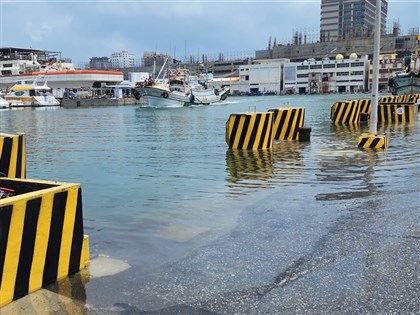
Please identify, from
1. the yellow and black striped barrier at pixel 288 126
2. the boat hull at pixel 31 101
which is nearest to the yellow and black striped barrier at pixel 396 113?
the yellow and black striped barrier at pixel 288 126

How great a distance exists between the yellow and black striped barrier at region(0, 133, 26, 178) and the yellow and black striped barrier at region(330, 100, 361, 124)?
17.5 meters

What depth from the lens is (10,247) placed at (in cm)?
347

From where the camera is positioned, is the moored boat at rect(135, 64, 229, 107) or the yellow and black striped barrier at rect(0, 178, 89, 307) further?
the moored boat at rect(135, 64, 229, 107)

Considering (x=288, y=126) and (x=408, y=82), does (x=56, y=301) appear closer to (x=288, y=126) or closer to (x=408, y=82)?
(x=288, y=126)

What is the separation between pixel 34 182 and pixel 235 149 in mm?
8984

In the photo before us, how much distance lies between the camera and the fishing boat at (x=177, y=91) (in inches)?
2152

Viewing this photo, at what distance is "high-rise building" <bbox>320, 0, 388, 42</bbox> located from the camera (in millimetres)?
150625

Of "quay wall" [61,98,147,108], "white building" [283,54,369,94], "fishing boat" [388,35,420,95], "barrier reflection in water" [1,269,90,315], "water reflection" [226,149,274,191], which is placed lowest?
"barrier reflection in water" [1,269,90,315]

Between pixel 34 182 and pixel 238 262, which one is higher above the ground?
pixel 34 182

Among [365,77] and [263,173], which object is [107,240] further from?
[365,77]

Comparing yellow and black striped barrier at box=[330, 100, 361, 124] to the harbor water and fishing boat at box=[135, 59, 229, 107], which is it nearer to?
the harbor water

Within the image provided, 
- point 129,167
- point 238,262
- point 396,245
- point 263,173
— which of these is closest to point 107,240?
point 238,262

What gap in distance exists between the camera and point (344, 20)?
16012cm

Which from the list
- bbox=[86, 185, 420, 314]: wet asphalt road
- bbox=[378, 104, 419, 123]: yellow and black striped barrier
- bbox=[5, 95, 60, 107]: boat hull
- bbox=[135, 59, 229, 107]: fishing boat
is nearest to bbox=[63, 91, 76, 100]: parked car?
bbox=[5, 95, 60, 107]: boat hull
